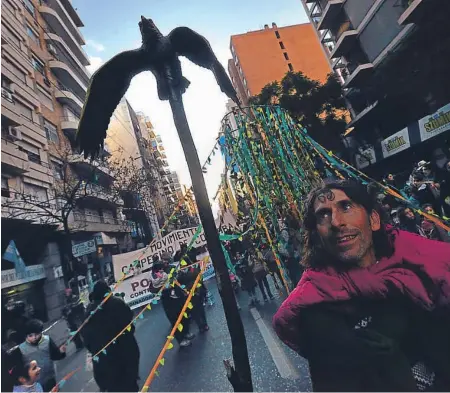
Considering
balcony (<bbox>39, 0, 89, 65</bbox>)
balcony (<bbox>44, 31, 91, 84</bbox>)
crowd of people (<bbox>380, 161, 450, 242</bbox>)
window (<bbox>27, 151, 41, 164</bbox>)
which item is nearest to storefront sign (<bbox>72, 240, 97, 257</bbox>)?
window (<bbox>27, 151, 41, 164</bbox>)

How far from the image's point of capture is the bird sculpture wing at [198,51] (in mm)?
2295

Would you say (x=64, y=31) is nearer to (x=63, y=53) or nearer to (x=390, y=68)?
(x=63, y=53)

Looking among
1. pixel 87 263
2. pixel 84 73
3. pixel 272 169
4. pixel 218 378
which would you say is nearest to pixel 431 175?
pixel 272 169

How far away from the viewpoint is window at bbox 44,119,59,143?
22797 mm

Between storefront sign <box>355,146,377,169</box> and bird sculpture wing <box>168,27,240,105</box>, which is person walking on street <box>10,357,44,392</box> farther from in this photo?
storefront sign <box>355,146,377,169</box>

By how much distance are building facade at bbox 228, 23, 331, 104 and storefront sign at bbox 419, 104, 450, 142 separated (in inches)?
1375

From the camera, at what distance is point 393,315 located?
1.71m

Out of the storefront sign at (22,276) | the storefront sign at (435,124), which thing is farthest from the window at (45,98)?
the storefront sign at (435,124)

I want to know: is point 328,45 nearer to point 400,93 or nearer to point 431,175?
point 400,93

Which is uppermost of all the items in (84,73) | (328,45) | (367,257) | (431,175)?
(84,73)

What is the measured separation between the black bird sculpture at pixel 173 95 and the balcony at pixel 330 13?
27.5m

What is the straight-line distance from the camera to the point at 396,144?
18.7 metres

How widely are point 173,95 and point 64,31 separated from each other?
3702 centimetres

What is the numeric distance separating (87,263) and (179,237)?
2082 centimetres
